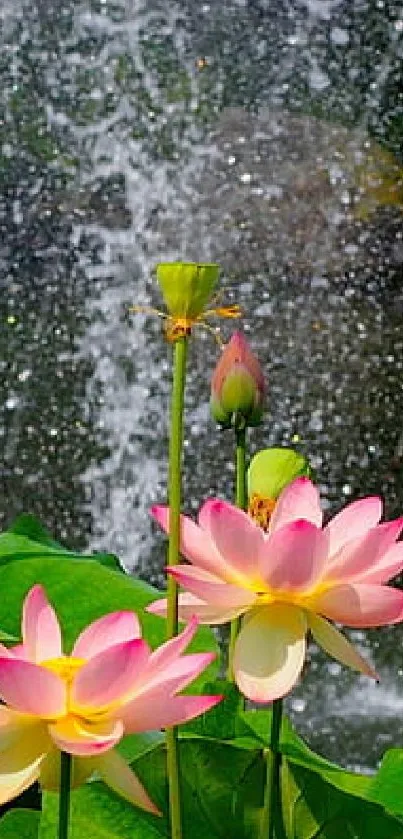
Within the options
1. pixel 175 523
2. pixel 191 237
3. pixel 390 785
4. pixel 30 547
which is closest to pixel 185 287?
pixel 175 523

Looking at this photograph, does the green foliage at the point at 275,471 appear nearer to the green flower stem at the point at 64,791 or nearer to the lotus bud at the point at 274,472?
the lotus bud at the point at 274,472

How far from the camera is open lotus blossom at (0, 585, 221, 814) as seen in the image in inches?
13.4

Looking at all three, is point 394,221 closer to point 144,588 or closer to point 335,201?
point 335,201

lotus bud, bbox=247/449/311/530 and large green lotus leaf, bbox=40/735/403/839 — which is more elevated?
lotus bud, bbox=247/449/311/530

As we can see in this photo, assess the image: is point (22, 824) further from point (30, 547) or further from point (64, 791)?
point (30, 547)

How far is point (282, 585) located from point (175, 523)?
29mm

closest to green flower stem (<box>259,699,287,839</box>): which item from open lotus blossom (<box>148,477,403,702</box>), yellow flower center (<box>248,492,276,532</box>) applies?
open lotus blossom (<box>148,477,403,702</box>)

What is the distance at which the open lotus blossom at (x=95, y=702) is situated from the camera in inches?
13.4

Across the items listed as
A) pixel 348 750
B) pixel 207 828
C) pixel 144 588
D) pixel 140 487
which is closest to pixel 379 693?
pixel 348 750

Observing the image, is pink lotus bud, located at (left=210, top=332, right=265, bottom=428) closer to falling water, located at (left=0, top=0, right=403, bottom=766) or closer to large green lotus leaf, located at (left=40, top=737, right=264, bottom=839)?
large green lotus leaf, located at (left=40, top=737, right=264, bottom=839)

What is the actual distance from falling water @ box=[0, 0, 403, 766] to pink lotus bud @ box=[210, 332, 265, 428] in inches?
85.4

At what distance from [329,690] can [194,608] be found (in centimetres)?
227

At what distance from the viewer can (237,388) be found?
20.3 inches

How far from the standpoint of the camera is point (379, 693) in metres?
2.62
